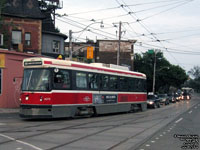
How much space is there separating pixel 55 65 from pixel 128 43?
47965mm

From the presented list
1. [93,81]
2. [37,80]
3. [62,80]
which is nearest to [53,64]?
[62,80]

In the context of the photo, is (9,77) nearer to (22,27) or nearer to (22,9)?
(22,27)

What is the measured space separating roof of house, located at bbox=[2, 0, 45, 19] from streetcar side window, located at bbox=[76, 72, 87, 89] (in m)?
18.9

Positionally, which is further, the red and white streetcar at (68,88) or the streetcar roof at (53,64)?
the streetcar roof at (53,64)

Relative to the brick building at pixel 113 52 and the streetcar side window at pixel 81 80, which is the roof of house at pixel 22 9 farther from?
the brick building at pixel 113 52

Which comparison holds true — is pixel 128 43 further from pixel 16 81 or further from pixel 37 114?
pixel 37 114

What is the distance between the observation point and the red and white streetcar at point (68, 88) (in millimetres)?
16047

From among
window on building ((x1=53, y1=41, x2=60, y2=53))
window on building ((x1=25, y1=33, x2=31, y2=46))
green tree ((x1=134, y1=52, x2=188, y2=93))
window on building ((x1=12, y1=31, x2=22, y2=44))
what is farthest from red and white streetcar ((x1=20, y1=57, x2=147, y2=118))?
green tree ((x1=134, y1=52, x2=188, y2=93))

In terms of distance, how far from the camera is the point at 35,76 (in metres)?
16.4

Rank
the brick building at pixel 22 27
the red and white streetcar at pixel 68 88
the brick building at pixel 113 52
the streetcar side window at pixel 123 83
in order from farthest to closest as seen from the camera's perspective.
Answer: the brick building at pixel 113 52 → the brick building at pixel 22 27 → the streetcar side window at pixel 123 83 → the red and white streetcar at pixel 68 88

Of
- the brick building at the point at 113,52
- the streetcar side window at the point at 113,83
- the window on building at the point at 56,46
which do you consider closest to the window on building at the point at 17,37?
the window on building at the point at 56,46

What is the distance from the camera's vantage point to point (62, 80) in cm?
1692

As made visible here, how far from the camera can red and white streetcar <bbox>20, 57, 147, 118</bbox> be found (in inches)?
632

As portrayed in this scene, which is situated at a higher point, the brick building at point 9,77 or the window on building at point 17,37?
the window on building at point 17,37
